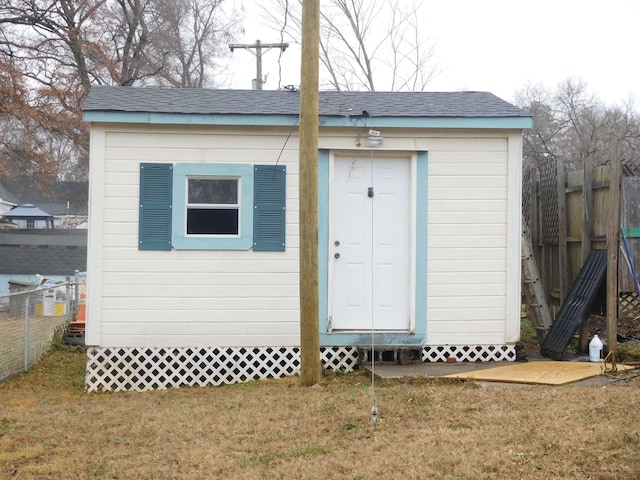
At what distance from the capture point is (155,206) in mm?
9008

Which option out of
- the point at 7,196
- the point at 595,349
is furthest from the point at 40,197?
the point at 595,349

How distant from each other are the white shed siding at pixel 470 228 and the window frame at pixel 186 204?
7.08 feet

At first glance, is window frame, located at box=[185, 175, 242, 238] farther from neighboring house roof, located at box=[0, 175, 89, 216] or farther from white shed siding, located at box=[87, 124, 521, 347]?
neighboring house roof, located at box=[0, 175, 89, 216]

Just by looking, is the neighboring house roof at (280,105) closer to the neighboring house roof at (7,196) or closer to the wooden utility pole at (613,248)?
the wooden utility pole at (613,248)

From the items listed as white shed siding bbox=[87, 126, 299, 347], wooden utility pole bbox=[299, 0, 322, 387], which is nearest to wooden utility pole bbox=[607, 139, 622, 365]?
wooden utility pole bbox=[299, 0, 322, 387]

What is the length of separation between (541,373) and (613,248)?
1619mm

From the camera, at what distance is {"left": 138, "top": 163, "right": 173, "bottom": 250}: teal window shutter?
9000mm

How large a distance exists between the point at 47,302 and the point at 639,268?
932 cm

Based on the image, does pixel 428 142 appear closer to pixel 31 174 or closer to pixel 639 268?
pixel 639 268

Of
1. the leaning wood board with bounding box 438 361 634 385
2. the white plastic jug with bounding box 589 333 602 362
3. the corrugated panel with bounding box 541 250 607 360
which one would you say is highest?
the corrugated panel with bounding box 541 250 607 360

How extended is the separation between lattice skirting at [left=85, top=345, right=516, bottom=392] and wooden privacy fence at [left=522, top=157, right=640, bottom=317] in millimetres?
1714

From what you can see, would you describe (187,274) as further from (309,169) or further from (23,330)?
(23,330)

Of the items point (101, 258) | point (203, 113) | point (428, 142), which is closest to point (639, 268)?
point (428, 142)

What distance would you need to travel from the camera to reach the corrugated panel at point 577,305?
903cm
